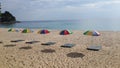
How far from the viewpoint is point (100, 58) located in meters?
10.6

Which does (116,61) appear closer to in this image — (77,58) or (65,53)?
(77,58)

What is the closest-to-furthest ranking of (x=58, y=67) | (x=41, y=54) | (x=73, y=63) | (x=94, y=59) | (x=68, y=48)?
(x=58, y=67)
(x=73, y=63)
(x=94, y=59)
(x=41, y=54)
(x=68, y=48)

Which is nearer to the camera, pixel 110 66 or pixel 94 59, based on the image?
pixel 110 66

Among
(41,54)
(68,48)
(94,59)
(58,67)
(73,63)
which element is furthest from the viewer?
(68,48)

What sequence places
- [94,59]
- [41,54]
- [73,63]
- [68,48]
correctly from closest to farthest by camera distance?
[73,63] < [94,59] < [41,54] < [68,48]

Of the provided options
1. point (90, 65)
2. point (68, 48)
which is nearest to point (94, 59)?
point (90, 65)

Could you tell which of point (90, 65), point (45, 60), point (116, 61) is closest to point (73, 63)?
point (90, 65)

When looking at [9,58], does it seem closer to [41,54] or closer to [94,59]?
[41,54]

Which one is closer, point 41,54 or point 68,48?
point 41,54

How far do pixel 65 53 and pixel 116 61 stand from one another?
11.3ft

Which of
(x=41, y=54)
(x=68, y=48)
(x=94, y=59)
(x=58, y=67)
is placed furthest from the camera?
(x=68, y=48)

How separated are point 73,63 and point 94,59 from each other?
1508 mm

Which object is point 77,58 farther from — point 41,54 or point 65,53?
point 41,54

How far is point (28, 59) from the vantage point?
414 inches
